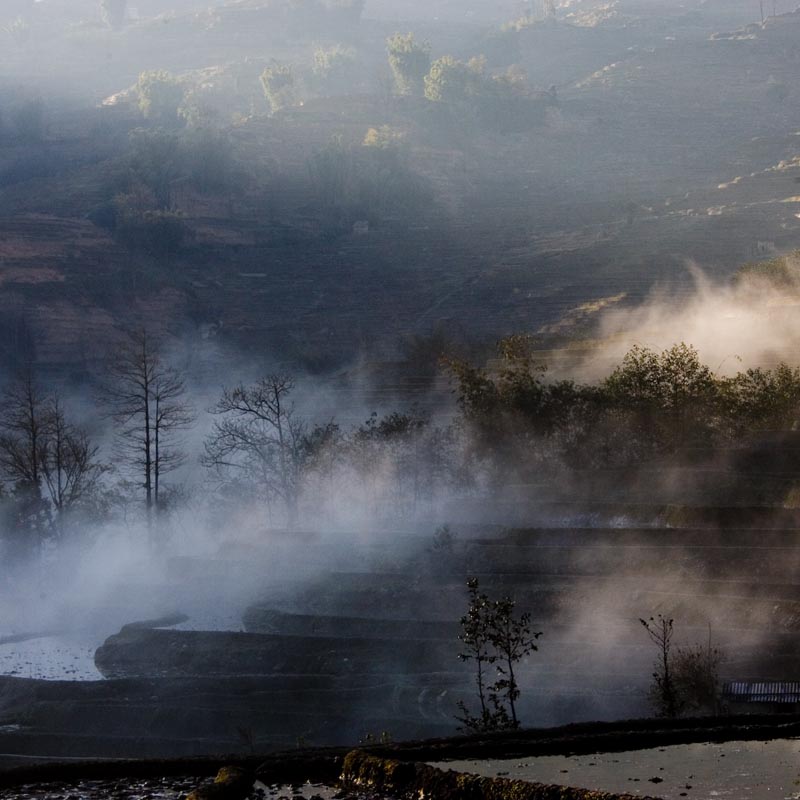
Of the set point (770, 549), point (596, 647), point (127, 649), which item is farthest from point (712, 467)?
point (127, 649)

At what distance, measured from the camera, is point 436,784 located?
14.8m

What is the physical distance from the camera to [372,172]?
142125 millimetres

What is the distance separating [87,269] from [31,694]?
76.3 meters

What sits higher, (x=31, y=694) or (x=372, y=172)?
(x=372, y=172)

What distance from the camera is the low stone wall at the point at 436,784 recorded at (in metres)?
13.9

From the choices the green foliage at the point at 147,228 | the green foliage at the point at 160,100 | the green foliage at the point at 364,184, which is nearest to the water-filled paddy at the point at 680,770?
the green foliage at the point at 147,228

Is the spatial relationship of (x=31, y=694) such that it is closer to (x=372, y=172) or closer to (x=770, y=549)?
(x=770, y=549)

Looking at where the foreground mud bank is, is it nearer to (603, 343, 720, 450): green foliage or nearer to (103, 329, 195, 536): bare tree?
(603, 343, 720, 450): green foliage

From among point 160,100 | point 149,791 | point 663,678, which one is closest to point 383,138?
point 160,100

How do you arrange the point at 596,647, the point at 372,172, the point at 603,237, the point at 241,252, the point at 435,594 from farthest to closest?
the point at 372,172 < the point at 241,252 < the point at 603,237 < the point at 435,594 < the point at 596,647

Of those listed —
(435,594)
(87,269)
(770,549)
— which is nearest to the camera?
(770,549)

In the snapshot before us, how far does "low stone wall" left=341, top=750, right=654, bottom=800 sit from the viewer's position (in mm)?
13852

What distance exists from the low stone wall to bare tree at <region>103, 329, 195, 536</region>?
35.4 m

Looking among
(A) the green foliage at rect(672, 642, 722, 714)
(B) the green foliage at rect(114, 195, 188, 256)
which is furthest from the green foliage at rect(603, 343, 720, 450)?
(B) the green foliage at rect(114, 195, 188, 256)
